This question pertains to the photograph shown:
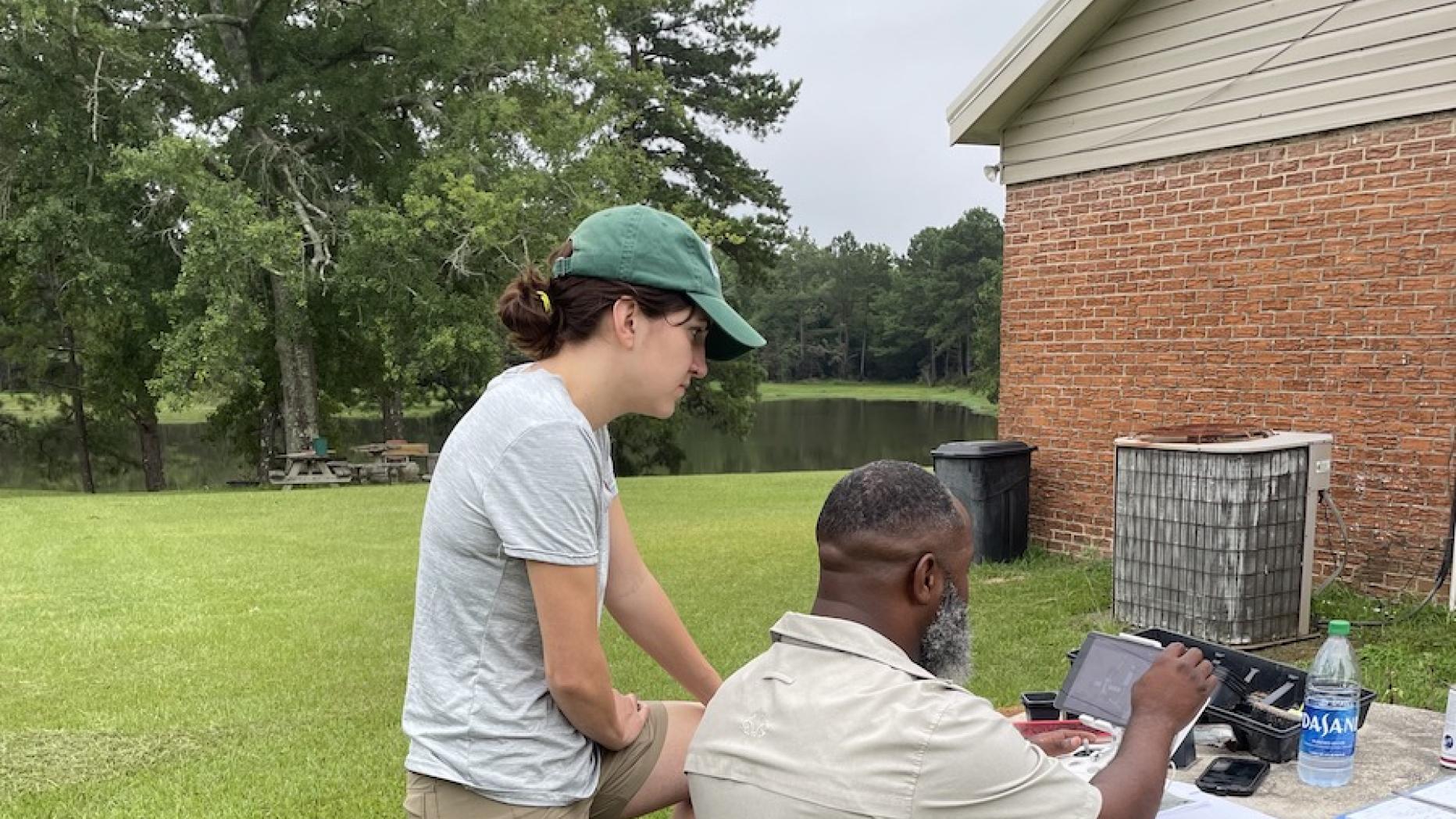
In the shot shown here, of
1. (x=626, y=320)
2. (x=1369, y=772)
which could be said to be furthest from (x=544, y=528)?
(x=1369, y=772)

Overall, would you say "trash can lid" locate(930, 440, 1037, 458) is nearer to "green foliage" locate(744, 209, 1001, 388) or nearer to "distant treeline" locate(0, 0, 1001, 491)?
"distant treeline" locate(0, 0, 1001, 491)

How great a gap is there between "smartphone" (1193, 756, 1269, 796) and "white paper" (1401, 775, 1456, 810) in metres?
0.29

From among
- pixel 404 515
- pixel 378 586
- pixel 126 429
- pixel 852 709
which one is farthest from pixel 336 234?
pixel 852 709

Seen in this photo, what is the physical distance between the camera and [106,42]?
19.7m

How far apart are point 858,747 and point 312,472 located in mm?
20714

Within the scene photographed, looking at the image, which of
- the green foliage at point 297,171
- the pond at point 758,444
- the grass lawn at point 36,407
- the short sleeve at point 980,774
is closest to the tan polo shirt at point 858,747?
the short sleeve at point 980,774

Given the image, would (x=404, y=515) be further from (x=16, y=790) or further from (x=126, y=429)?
(x=126, y=429)

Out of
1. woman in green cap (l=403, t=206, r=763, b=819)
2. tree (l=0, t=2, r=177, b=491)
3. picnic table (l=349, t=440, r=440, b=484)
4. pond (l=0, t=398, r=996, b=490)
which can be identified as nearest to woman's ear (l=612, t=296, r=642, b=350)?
woman in green cap (l=403, t=206, r=763, b=819)

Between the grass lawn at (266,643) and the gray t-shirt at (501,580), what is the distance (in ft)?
8.75

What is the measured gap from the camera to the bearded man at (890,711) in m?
1.54

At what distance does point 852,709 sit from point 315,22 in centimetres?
2484

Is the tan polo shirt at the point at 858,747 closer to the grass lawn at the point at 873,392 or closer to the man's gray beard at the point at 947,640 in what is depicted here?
the man's gray beard at the point at 947,640

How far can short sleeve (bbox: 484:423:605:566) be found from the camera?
182 centimetres

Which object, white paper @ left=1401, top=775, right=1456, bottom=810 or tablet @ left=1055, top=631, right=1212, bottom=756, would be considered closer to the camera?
white paper @ left=1401, top=775, right=1456, bottom=810
